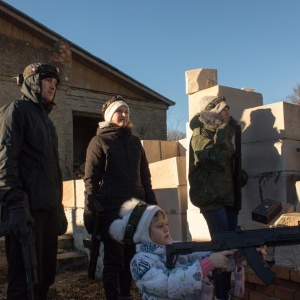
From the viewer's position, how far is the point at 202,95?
458 centimetres

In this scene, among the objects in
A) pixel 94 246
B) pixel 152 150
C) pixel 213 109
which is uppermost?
pixel 213 109

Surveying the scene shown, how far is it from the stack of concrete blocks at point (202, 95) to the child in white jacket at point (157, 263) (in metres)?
1.86

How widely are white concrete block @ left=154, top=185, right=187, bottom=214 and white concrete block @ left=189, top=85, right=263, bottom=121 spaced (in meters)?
0.84

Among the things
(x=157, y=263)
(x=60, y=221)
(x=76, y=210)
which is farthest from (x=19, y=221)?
(x=76, y=210)

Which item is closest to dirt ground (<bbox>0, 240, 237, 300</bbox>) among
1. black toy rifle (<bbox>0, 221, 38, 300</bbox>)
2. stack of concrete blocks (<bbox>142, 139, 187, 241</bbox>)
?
stack of concrete blocks (<bbox>142, 139, 187, 241</bbox>)

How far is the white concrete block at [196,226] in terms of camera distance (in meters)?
4.43

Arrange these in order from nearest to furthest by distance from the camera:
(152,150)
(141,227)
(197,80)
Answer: (141,227)
(197,80)
(152,150)

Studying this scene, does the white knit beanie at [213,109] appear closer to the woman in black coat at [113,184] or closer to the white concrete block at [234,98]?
the white concrete block at [234,98]

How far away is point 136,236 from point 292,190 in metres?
2.20

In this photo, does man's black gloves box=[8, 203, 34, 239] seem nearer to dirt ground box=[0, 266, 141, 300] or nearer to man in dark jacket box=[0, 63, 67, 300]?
man in dark jacket box=[0, 63, 67, 300]

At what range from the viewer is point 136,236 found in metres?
2.53

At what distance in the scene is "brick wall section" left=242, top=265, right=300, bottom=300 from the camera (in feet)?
11.5

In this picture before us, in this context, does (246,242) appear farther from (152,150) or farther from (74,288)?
(152,150)

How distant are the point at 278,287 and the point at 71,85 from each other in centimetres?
888
